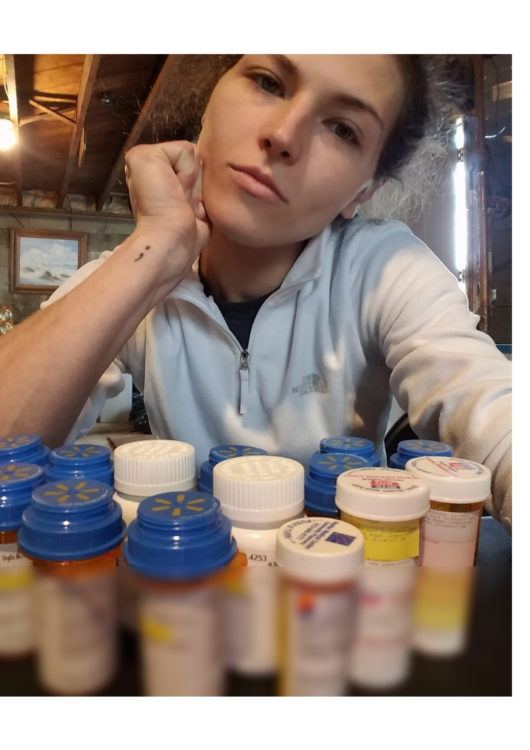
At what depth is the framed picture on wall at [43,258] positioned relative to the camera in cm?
55

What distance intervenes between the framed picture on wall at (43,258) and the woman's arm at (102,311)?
8cm

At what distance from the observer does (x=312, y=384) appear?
0.65 meters

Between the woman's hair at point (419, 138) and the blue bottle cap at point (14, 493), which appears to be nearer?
the blue bottle cap at point (14, 493)

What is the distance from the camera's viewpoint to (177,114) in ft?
1.69

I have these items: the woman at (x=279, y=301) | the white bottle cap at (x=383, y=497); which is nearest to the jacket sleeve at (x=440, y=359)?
the woman at (x=279, y=301)

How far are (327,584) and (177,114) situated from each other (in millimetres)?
492

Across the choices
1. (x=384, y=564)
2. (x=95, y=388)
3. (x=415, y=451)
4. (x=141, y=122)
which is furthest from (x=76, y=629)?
(x=141, y=122)

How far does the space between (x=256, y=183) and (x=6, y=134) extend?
9.6 inches

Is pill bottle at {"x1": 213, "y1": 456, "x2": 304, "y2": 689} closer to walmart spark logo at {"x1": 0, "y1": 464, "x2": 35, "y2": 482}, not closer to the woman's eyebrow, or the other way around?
walmart spark logo at {"x1": 0, "y1": 464, "x2": 35, "y2": 482}

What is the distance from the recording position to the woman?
1.42 ft

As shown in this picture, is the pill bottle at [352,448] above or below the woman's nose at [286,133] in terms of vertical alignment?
below

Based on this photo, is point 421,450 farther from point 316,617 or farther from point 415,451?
point 316,617

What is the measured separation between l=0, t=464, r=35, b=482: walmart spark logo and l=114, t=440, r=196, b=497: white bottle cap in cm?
6

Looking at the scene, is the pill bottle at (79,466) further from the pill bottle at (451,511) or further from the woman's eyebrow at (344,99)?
the woman's eyebrow at (344,99)
